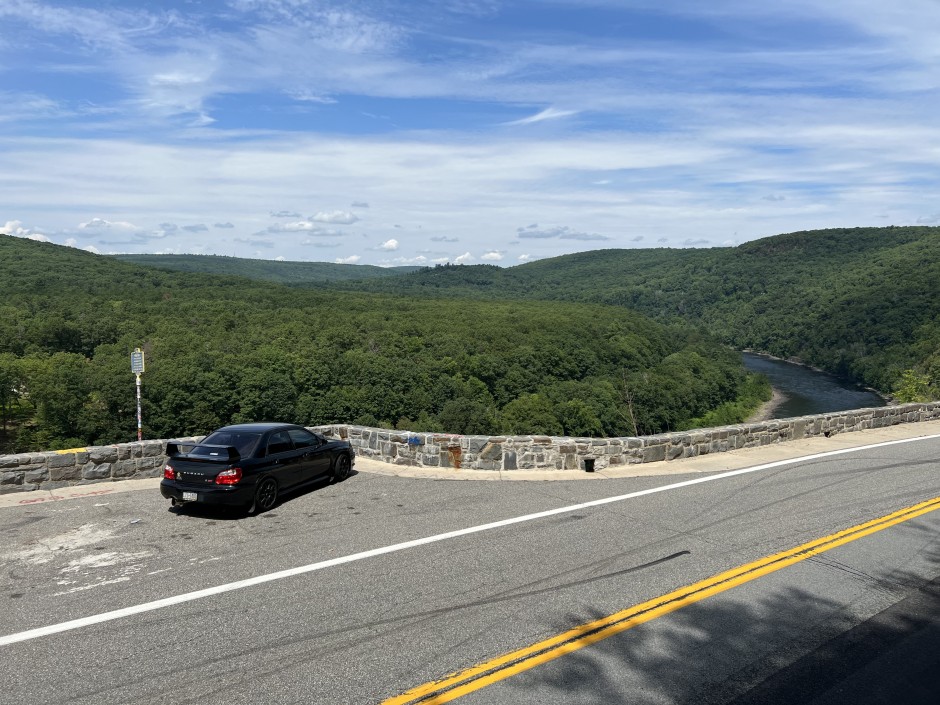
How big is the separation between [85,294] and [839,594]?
110m

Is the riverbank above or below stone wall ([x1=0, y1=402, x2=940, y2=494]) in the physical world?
below

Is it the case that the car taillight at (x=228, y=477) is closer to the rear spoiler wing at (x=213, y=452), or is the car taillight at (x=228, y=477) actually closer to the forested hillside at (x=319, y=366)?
the rear spoiler wing at (x=213, y=452)

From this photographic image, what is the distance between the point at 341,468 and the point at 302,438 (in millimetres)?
1025

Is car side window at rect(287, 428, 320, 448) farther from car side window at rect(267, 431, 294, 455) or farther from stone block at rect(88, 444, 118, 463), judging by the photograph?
stone block at rect(88, 444, 118, 463)

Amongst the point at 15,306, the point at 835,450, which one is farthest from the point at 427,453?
the point at 15,306

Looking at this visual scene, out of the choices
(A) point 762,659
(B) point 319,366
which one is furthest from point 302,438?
(B) point 319,366

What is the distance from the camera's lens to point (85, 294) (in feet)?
320

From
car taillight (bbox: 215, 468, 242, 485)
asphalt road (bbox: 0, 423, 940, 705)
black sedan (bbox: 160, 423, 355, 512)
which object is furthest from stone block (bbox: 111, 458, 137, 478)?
car taillight (bbox: 215, 468, 242, 485)

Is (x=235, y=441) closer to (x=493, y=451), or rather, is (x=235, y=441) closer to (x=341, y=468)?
(x=341, y=468)

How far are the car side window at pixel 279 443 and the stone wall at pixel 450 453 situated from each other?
8.82 ft

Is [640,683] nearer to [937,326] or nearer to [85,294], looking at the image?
[85,294]

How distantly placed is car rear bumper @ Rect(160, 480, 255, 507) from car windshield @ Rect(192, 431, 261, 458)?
1.90 feet

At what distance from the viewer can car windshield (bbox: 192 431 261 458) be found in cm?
1010

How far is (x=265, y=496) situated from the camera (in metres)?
10.0
